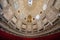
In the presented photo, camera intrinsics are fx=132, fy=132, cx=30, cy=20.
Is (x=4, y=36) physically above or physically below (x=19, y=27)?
below

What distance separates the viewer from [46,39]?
1.12 m

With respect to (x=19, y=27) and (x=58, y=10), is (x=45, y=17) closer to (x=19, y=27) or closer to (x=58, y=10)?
(x=58, y=10)

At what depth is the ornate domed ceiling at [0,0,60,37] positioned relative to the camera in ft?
4.78

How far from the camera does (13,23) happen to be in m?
1.58

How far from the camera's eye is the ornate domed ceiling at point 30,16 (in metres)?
1.46

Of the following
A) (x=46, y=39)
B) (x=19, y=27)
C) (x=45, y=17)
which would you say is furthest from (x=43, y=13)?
(x=46, y=39)

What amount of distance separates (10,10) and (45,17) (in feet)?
1.41

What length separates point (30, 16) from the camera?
1.75 meters

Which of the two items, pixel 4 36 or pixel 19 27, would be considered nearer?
pixel 4 36

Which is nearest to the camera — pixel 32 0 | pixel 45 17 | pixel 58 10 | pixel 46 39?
pixel 46 39

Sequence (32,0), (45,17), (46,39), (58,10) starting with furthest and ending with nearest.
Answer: (32,0) < (45,17) < (58,10) < (46,39)

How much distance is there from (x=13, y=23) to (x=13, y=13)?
0.43 ft

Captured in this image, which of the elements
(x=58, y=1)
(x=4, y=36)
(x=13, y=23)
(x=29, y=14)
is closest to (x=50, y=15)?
(x=58, y=1)

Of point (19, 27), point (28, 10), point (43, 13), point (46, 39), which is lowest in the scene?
point (46, 39)
